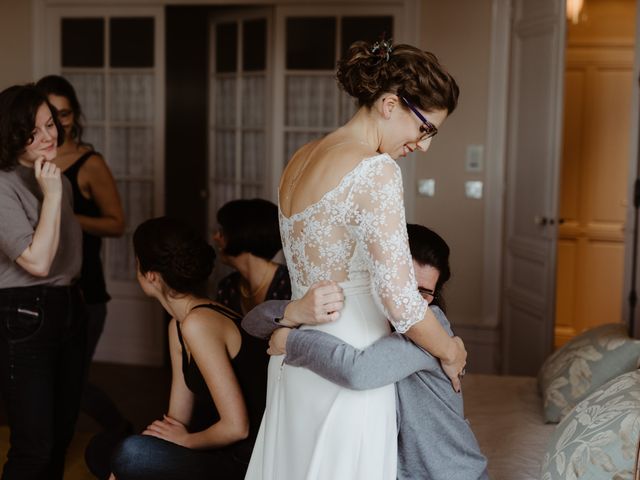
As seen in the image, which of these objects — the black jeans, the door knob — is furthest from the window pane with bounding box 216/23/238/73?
the black jeans

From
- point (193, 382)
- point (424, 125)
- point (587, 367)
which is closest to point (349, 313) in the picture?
point (424, 125)

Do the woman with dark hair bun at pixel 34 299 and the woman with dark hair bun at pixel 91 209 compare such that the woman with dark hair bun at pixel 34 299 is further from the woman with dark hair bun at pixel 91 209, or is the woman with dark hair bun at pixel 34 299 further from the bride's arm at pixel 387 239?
the bride's arm at pixel 387 239

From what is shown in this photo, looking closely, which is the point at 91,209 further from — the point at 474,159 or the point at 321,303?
the point at 474,159

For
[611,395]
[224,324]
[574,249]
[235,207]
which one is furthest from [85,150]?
[574,249]

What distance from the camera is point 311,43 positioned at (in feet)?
17.4

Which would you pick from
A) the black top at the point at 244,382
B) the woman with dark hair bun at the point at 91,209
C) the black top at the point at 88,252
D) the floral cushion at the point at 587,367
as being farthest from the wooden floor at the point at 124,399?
the floral cushion at the point at 587,367

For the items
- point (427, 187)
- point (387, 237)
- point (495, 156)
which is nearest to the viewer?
point (387, 237)

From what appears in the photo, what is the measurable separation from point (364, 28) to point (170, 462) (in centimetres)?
338

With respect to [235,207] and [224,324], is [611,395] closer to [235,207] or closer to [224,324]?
[224,324]

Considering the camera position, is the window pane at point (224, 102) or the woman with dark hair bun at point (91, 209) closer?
the woman with dark hair bun at point (91, 209)

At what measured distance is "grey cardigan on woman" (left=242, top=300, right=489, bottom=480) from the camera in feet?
5.97

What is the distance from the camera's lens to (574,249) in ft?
20.8

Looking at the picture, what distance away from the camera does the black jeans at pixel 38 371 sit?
2557mm

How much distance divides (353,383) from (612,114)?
4914 millimetres
